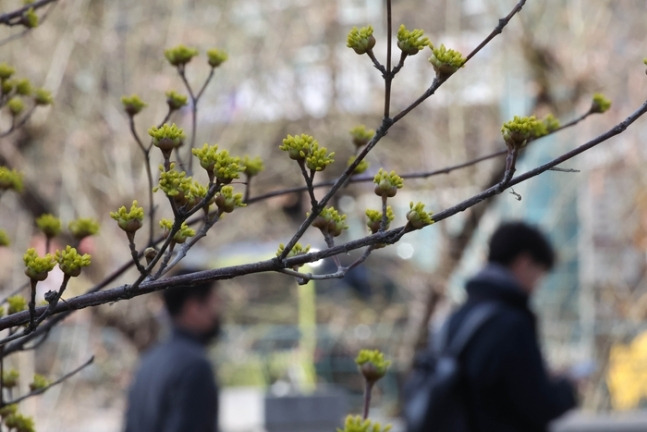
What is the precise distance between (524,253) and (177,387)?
59.0 inches

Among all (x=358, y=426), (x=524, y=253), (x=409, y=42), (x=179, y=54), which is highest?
(x=524, y=253)

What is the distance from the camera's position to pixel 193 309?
14.8ft

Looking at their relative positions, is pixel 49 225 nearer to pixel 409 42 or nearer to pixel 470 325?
pixel 409 42

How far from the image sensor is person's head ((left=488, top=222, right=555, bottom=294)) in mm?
4434

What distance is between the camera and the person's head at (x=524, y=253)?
4434 millimetres

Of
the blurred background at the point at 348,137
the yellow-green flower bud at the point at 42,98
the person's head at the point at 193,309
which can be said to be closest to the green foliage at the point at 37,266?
the yellow-green flower bud at the point at 42,98

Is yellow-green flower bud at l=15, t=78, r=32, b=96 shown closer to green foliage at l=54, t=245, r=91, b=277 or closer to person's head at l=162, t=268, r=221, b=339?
green foliage at l=54, t=245, r=91, b=277

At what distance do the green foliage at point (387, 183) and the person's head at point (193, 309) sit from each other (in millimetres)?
2819

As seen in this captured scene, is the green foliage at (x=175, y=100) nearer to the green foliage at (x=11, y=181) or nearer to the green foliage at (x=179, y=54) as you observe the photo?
the green foliage at (x=179, y=54)

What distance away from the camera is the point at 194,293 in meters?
4.56

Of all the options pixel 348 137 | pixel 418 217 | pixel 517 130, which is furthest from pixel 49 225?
pixel 348 137

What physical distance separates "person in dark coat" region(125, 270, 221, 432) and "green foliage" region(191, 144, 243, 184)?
2.53m

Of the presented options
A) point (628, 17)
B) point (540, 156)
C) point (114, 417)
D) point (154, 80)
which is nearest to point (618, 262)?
point (540, 156)

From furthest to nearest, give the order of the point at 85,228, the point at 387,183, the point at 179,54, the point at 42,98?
the point at 42,98 < the point at 179,54 < the point at 85,228 < the point at 387,183
